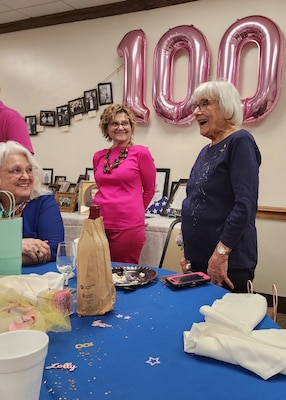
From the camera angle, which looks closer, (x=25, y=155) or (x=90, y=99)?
(x=25, y=155)

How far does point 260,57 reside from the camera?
2961mm

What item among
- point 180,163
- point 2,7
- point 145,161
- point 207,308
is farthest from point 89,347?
point 2,7

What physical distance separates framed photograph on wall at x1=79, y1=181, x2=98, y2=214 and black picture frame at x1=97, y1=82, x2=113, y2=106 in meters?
0.88

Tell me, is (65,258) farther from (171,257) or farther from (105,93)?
(105,93)

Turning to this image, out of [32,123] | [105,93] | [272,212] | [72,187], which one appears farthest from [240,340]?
[32,123]

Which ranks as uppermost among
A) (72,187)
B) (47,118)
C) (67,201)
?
(47,118)

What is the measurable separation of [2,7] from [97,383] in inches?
156

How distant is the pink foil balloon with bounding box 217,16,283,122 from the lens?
9.41 feet

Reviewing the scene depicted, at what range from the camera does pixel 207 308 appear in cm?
103

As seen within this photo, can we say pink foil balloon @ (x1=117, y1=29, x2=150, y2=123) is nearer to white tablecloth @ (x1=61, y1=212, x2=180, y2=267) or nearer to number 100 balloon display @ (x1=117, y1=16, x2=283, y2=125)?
number 100 balloon display @ (x1=117, y1=16, x2=283, y2=125)

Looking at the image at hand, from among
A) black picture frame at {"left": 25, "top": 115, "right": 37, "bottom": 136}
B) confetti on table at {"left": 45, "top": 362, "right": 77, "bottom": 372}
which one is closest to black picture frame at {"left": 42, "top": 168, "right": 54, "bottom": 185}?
black picture frame at {"left": 25, "top": 115, "right": 37, "bottom": 136}

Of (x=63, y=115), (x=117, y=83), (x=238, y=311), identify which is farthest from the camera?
(x=63, y=115)

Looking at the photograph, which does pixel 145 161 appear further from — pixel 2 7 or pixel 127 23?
pixel 2 7

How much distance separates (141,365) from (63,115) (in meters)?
3.46
